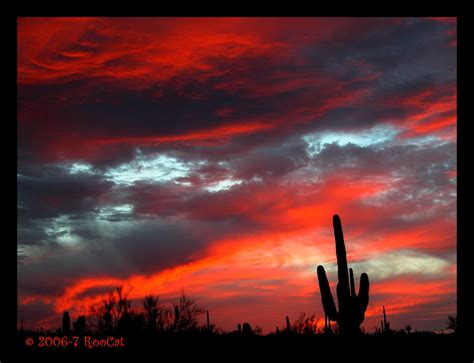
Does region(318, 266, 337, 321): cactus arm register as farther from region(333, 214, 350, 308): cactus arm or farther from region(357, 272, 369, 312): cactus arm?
region(357, 272, 369, 312): cactus arm

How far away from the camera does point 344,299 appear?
19672 mm

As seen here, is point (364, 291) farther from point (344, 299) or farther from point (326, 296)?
point (326, 296)

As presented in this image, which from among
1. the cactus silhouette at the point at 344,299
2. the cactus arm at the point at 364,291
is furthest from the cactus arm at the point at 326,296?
the cactus arm at the point at 364,291

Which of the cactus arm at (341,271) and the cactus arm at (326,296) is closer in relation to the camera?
the cactus arm at (341,271)

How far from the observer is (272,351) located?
13.2m

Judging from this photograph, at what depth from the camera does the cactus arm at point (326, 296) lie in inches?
786

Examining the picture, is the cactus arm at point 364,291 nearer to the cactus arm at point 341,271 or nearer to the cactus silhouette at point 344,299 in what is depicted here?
the cactus silhouette at point 344,299

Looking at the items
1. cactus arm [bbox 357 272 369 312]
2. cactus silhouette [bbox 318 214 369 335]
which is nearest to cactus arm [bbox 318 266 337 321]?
cactus silhouette [bbox 318 214 369 335]

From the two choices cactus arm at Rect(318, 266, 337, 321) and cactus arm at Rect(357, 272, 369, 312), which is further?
cactus arm at Rect(318, 266, 337, 321)

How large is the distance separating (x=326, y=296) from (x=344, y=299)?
69cm

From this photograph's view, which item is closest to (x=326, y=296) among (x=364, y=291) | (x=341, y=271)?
(x=341, y=271)

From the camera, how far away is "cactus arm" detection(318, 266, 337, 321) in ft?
65.5
